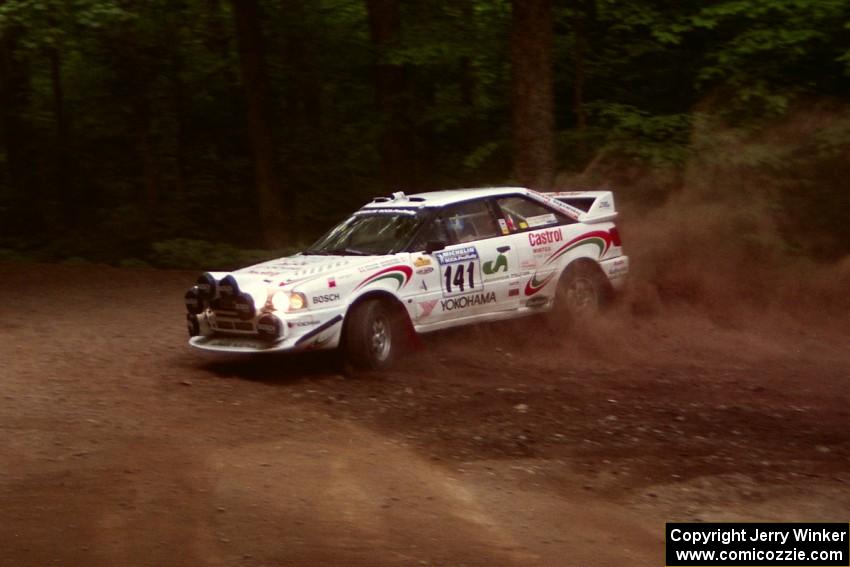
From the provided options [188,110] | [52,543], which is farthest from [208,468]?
[188,110]

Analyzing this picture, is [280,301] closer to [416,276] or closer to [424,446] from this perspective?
[416,276]

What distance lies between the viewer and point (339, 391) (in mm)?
10125

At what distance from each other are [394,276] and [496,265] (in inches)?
56.9

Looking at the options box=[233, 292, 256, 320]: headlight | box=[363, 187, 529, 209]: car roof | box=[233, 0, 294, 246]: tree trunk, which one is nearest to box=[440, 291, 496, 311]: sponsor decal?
box=[363, 187, 529, 209]: car roof

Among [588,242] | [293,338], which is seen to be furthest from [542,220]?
[293,338]

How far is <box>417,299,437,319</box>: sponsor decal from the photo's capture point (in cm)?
1116

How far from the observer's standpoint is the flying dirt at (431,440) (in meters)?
6.30

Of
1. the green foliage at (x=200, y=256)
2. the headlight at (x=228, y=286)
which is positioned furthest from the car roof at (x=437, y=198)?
the green foliage at (x=200, y=256)

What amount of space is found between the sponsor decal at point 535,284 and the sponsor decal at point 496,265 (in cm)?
42

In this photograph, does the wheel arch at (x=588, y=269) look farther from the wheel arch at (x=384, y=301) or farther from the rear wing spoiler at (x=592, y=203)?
the wheel arch at (x=384, y=301)

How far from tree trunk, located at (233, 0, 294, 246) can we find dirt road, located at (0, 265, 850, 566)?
34.6 ft

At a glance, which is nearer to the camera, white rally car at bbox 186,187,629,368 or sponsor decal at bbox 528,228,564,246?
white rally car at bbox 186,187,629,368

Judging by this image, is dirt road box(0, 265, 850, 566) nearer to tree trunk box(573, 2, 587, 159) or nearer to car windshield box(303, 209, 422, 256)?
car windshield box(303, 209, 422, 256)

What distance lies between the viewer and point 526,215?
40.9 feet
